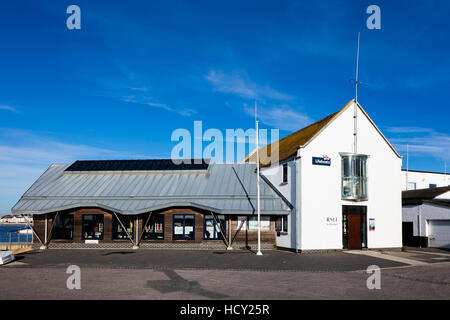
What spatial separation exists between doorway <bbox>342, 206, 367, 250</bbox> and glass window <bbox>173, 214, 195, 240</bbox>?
10.1 metres

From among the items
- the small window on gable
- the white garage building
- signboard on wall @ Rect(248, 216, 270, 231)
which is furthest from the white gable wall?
the white garage building

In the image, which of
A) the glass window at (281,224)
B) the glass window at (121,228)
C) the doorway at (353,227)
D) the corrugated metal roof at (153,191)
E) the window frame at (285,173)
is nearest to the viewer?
the doorway at (353,227)

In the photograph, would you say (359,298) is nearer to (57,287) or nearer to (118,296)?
(118,296)

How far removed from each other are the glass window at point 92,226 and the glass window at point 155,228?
10.6ft

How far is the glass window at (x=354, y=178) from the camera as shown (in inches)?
987

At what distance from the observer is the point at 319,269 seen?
1694 centimetres

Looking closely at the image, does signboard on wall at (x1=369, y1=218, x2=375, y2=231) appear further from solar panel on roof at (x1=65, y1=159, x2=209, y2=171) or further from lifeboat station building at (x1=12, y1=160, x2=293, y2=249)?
solar panel on roof at (x1=65, y1=159, x2=209, y2=171)

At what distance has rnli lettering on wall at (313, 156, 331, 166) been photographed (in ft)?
80.5

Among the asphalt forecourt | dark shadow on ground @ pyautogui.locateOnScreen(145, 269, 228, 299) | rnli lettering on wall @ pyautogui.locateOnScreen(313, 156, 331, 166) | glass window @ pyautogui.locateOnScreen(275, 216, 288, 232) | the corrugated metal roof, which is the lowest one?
the asphalt forecourt

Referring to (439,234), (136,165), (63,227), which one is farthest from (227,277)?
(439,234)

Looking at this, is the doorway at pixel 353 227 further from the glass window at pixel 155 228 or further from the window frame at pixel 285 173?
the glass window at pixel 155 228

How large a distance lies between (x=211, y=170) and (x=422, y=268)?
1732 centimetres

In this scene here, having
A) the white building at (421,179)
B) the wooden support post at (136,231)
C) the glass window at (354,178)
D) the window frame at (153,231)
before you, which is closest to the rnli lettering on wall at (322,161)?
the glass window at (354,178)

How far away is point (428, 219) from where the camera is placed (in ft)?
94.7
